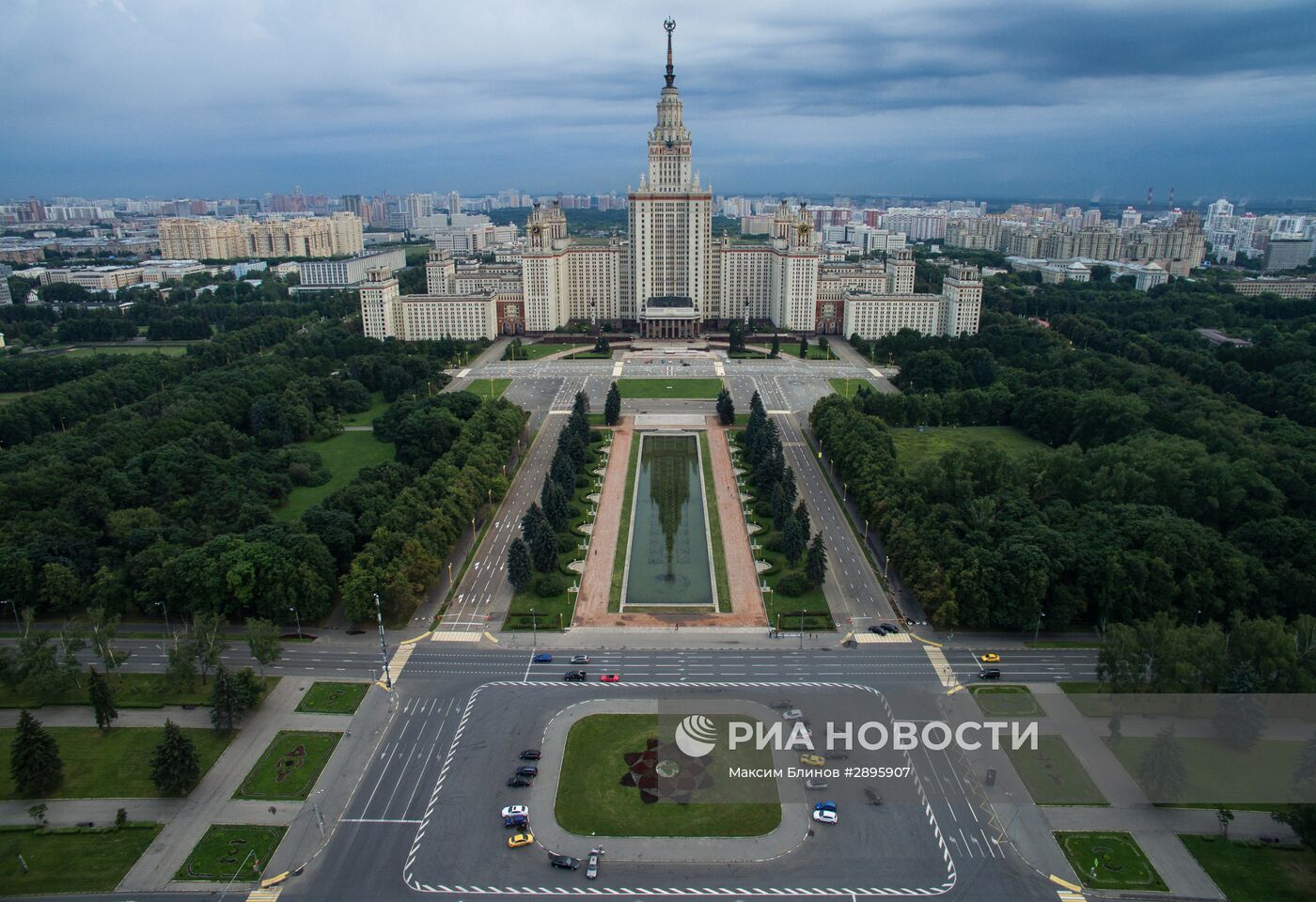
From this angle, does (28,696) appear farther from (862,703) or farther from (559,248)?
(559,248)

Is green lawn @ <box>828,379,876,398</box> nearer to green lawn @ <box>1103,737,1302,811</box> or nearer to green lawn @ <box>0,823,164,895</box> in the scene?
green lawn @ <box>1103,737,1302,811</box>

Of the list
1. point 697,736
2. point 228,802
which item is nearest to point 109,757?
point 228,802

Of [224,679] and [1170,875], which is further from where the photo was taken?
[224,679]

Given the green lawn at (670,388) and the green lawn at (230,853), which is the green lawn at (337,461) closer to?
the green lawn at (670,388)

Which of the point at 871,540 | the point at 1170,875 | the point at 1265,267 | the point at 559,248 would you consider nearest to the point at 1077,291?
the point at 1265,267

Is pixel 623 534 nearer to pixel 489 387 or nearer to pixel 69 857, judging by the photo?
pixel 69 857

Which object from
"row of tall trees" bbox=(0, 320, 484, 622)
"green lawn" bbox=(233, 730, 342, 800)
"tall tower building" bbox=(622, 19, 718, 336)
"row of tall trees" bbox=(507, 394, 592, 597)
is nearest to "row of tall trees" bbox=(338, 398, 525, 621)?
"row of tall trees" bbox=(0, 320, 484, 622)

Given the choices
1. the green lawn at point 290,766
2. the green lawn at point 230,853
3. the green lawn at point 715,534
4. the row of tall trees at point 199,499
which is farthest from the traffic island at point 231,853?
the green lawn at point 715,534
